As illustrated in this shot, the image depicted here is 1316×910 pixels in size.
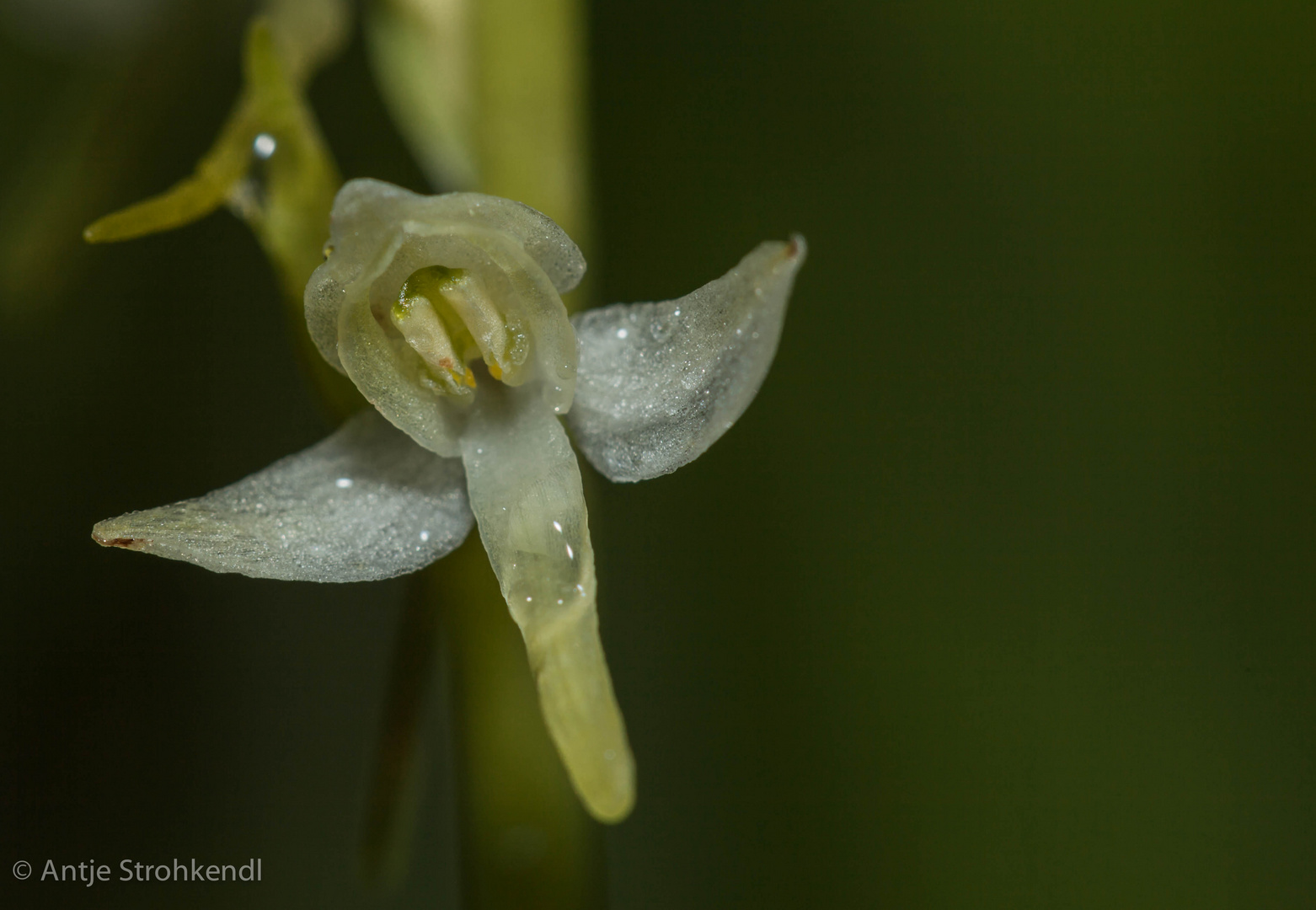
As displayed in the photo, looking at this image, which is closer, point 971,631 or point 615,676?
point 971,631

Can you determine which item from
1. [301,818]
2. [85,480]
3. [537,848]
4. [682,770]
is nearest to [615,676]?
[682,770]

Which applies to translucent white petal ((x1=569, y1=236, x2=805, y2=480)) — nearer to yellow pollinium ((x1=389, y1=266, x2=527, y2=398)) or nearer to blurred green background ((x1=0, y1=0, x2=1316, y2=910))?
yellow pollinium ((x1=389, y1=266, x2=527, y2=398))

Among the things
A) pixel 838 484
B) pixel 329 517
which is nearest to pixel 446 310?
pixel 329 517

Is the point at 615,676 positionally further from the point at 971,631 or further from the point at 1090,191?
the point at 1090,191

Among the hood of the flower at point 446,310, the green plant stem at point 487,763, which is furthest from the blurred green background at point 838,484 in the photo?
the hood of the flower at point 446,310

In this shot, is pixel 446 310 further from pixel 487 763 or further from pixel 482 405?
pixel 487 763

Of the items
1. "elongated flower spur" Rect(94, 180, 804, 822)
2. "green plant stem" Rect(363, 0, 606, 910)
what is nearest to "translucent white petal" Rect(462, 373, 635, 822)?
"elongated flower spur" Rect(94, 180, 804, 822)

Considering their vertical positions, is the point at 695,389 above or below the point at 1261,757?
above
